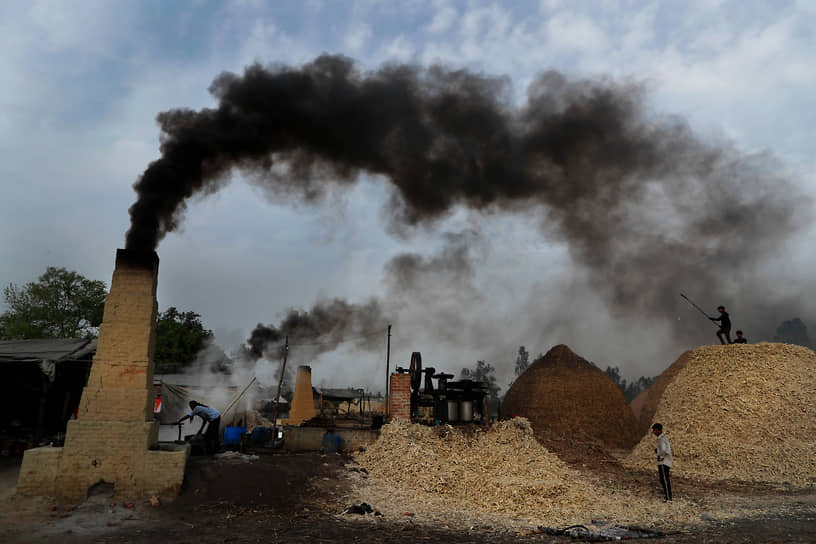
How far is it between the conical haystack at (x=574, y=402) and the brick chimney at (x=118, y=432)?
57.0 ft

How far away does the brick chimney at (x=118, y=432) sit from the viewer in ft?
28.4

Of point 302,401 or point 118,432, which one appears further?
point 302,401

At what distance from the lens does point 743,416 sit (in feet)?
50.0

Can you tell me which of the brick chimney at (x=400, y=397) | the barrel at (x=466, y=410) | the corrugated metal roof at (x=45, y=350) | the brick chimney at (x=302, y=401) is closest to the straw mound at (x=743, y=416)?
the barrel at (x=466, y=410)

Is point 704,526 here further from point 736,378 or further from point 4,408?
point 4,408

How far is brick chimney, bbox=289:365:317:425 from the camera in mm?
22156

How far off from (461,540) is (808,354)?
16002mm

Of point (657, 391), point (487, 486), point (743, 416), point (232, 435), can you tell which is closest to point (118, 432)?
point (232, 435)

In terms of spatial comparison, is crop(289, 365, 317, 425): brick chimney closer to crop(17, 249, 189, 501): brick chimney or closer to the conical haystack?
the conical haystack

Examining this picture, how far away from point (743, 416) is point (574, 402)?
9.05m

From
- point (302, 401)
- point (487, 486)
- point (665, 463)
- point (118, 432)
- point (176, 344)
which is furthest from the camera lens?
point (176, 344)

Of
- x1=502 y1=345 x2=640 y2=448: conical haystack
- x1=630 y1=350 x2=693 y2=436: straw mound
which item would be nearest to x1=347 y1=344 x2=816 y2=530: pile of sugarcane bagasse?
x1=502 y1=345 x2=640 y2=448: conical haystack

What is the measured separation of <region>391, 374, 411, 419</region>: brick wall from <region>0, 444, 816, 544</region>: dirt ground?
3.44 m

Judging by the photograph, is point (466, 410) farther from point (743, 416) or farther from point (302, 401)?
→ point (302, 401)
